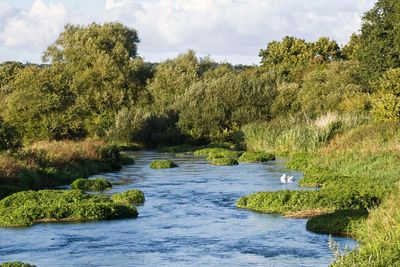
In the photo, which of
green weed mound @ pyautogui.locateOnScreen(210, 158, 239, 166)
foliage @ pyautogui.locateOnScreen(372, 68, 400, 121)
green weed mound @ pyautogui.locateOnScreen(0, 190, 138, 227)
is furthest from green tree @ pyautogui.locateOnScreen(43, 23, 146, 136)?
green weed mound @ pyautogui.locateOnScreen(0, 190, 138, 227)

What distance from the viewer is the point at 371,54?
6556 centimetres

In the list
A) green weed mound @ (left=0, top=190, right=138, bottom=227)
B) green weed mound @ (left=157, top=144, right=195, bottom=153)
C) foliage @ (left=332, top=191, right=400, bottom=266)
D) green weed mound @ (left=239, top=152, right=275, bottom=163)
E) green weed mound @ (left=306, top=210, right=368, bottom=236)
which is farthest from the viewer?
green weed mound @ (left=157, top=144, right=195, bottom=153)

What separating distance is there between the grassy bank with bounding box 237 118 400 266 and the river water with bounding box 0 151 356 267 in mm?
914

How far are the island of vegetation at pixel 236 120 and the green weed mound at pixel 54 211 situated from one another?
56mm

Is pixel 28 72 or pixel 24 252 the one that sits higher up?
pixel 28 72

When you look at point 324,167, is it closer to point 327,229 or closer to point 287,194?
point 287,194

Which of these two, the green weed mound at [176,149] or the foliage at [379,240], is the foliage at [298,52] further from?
the foliage at [379,240]

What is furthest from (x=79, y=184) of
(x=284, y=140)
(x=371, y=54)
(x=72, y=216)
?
(x=371, y=54)

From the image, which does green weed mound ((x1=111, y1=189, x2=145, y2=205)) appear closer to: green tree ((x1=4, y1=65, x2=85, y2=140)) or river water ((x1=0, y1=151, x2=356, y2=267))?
river water ((x1=0, y1=151, x2=356, y2=267))

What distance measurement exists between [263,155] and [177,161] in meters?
6.09

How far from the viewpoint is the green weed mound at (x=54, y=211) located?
25.2 meters

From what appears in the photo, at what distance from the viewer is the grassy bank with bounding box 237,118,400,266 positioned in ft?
58.8

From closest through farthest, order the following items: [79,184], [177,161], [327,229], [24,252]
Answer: [24,252], [327,229], [79,184], [177,161]

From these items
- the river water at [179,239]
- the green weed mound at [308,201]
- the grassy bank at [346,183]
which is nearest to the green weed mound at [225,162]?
the grassy bank at [346,183]
